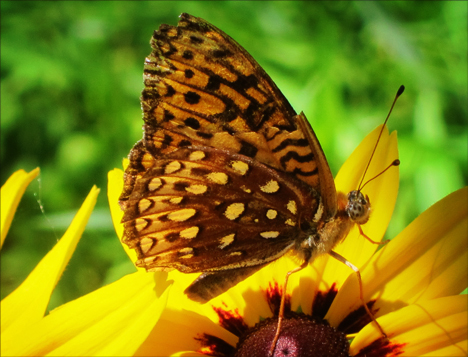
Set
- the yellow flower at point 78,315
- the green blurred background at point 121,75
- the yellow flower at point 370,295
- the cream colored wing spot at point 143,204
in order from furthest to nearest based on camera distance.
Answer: the green blurred background at point 121,75
the cream colored wing spot at point 143,204
the yellow flower at point 370,295
the yellow flower at point 78,315

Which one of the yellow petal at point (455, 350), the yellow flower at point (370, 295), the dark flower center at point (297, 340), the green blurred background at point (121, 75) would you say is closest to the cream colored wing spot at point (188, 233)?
the yellow flower at point (370, 295)

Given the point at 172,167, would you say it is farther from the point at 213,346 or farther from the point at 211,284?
the point at 213,346

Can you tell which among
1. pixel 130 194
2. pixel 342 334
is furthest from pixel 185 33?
pixel 342 334

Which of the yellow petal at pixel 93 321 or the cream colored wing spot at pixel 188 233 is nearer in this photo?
the yellow petal at pixel 93 321

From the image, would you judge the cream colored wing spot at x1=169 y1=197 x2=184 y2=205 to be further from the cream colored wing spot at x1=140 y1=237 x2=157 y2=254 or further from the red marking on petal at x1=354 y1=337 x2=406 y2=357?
the red marking on petal at x1=354 y1=337 x2=406 y2=357

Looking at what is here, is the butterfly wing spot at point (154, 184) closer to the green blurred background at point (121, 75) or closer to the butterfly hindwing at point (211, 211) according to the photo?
the butterfly hindwing at point (211, 211)

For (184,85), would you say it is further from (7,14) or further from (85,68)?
(7,14)
